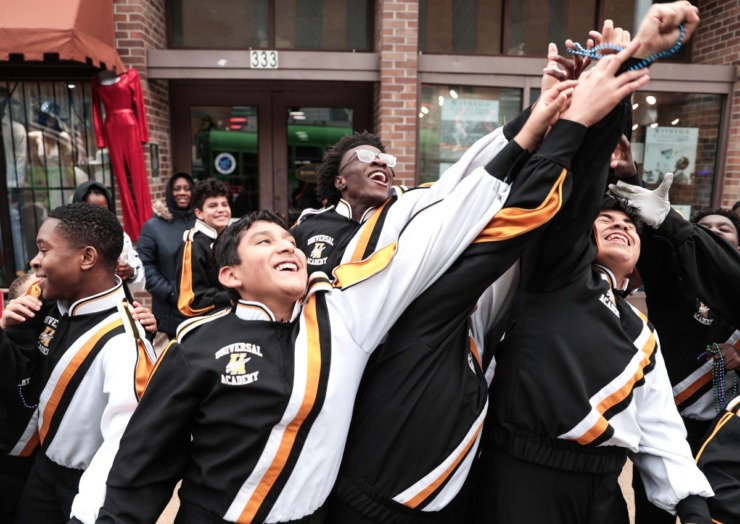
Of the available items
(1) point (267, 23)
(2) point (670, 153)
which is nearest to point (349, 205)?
(1) point (267, 23)

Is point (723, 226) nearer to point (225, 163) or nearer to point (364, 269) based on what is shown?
point (364, 269)

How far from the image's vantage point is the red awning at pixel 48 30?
4473mm

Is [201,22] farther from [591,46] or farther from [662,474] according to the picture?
[662,474]

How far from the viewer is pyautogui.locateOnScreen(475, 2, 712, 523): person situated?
1519mm

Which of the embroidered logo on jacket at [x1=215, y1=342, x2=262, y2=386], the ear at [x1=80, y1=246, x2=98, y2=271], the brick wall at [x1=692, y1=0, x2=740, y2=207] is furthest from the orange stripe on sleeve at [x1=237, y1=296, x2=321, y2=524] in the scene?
the brick wall at [x1=692, y1=0, x2=740, y2=207]

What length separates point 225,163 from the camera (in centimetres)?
657

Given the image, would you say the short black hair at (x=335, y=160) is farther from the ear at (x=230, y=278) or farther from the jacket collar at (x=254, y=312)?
the jacket collar at (x=254, y=312)

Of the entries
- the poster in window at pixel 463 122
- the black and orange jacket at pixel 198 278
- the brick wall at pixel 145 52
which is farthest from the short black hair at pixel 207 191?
the poster in window at pixel 463 122

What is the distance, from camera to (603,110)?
4.32ft

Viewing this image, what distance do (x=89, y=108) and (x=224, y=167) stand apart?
155 centimetres

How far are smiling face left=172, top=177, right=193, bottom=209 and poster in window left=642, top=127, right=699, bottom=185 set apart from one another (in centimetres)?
522

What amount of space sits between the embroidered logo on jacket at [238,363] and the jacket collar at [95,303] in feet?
2.59

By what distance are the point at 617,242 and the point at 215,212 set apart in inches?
116

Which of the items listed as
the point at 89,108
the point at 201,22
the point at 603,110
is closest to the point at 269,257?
the point at 603,110
